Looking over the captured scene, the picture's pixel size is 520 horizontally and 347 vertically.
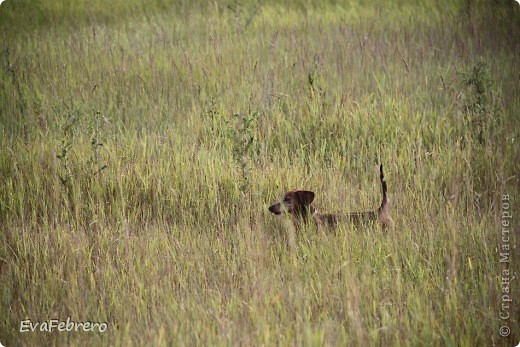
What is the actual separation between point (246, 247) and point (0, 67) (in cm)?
361

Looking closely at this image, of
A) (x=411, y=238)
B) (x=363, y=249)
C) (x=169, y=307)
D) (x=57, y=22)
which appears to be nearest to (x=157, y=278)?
(x=169, y=307)

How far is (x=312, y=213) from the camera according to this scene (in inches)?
157

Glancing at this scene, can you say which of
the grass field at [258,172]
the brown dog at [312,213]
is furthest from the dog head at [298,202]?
the grass field at [258,172]

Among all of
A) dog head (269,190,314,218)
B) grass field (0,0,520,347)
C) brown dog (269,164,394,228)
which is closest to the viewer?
grass field (0,0,520,347)

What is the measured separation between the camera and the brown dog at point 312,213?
12.7 ft

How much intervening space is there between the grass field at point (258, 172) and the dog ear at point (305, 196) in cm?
22

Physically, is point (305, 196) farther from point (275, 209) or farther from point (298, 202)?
point (275, 209)

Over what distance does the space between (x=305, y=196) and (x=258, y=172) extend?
56 cm

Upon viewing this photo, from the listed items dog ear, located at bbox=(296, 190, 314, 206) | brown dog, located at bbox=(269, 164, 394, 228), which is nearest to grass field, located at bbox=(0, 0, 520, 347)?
brown dog, located at bbox=(269, 164, 394, 228)

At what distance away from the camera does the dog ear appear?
3.99m

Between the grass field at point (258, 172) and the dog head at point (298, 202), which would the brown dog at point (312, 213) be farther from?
the grass field at point (258, 172)

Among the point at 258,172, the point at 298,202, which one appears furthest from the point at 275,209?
the point at 258,172

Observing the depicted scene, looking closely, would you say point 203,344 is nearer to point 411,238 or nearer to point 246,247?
point 246,247

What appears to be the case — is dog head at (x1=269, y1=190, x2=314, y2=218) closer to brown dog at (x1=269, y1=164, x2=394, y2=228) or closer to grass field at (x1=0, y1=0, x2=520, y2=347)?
brown dog at (x1=269, y1=164, x2=394, y2=228)
